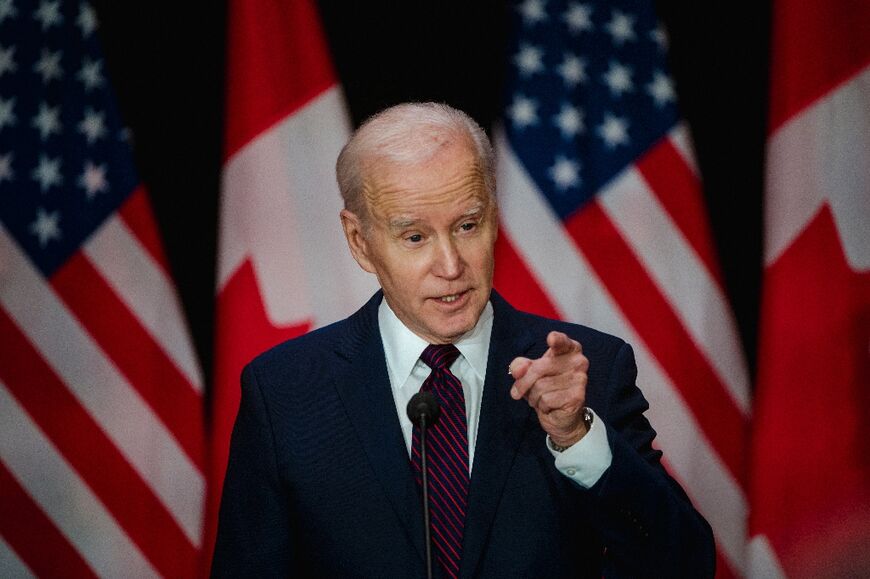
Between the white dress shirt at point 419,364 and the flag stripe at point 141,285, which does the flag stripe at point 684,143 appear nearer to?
the white dress shirt at point 419,364

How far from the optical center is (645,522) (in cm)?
156

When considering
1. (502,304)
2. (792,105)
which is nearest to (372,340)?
(502,304)

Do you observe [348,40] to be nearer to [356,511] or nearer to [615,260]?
[615,260]

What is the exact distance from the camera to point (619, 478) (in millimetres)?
1520

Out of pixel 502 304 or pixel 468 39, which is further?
pixel 468 39

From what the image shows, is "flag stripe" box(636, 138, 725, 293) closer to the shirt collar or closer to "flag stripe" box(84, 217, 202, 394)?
the shirt collar

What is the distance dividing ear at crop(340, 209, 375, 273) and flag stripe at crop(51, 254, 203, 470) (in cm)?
138

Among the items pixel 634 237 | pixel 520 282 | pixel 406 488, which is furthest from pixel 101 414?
pixel 634 237

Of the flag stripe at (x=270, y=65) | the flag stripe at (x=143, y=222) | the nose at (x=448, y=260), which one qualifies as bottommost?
the nose at (x=448, y=260)

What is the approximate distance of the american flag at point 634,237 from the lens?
3117 mm

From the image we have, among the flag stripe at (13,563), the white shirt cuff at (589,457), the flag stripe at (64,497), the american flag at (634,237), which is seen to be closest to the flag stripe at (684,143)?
the american flag at (634,237)

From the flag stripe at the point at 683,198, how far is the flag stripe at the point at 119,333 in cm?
172

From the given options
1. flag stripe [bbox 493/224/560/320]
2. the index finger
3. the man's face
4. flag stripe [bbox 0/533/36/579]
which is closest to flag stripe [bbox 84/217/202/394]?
flag stripe [bbox 0/533/36/579]

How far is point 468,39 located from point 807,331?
1.48 m
